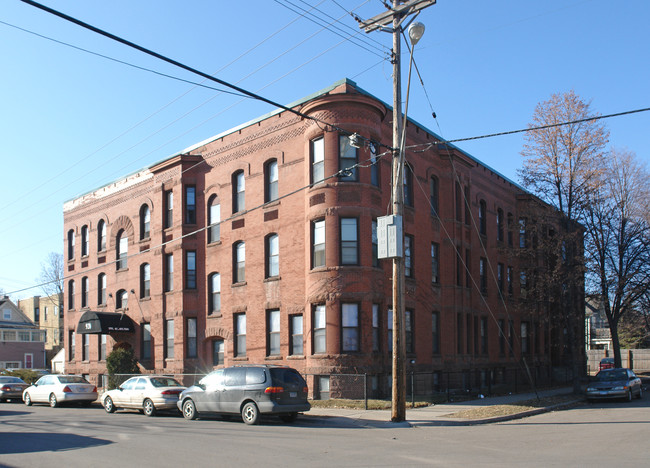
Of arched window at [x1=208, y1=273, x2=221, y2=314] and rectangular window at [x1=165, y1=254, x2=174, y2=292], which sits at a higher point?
rectangular window at [x1=165, y1=254, x2=174, y2=292]

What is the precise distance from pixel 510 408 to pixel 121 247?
77.7 ft

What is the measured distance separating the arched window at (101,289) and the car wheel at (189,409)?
1930cm

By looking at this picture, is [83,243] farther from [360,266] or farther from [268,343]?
[360,266]

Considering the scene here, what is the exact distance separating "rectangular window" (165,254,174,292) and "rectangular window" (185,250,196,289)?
1.09 metres

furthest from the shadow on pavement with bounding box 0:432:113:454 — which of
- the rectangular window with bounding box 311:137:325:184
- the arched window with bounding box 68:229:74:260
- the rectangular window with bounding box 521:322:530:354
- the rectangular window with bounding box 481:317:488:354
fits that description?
the rectangular window with bounding box 521:322:530:354

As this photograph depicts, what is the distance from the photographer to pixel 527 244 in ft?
116

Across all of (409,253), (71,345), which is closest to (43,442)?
(409,253)

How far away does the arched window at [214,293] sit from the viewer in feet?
98.0

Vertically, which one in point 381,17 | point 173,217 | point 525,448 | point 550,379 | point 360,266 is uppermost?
point 381,17

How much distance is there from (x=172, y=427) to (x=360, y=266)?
9943 mm

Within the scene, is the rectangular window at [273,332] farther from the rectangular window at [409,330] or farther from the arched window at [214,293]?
the rectangular window at [409,330]

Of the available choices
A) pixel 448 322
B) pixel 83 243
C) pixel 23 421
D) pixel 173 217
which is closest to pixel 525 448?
pixel 23 421

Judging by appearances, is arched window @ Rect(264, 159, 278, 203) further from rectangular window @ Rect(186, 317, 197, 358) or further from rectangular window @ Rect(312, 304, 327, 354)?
rectangular window @ Rect(186, 317, 197, 358)

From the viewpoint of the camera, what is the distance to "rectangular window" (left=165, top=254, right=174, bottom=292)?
105 feet
